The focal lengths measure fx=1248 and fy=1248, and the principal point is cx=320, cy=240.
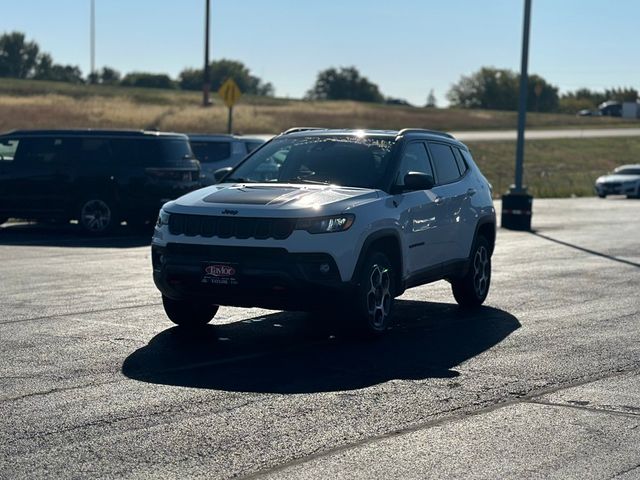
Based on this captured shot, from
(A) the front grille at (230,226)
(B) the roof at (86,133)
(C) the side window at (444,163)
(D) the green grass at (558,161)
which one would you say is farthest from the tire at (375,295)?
(D) the green grass at (558,161)

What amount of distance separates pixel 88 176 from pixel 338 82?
430 feet

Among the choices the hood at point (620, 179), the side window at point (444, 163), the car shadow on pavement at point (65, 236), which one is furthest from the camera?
the hood at point (620, 179)

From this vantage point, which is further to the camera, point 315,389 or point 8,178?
point 8,178

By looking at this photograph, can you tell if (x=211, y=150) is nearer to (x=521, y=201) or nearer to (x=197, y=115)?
(x=521, y=201)

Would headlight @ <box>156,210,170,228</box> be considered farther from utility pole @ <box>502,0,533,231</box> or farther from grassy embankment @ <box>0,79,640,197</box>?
grassy embankment @ <box>0,79,640,197</box>

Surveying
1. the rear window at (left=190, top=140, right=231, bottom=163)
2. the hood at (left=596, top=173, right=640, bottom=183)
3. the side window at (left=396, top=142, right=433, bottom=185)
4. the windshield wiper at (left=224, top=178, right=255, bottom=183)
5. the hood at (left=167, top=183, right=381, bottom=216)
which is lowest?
the hood at (left=596, top=173, right=640, bottom=183)

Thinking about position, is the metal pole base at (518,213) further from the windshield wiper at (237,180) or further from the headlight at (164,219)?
the headlight at (164,219)

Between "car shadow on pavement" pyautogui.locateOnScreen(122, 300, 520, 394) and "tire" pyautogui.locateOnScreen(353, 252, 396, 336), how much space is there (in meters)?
0.16

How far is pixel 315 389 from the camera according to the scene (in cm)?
856

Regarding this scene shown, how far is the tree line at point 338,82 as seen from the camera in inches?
5517

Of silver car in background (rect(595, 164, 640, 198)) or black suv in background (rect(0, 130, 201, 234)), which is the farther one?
silver car in background (rect(595, 164, 640, 198))

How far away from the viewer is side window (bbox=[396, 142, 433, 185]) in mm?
11352

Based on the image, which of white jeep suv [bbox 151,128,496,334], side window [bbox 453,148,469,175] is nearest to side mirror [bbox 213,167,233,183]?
white jeep suv [bbox 151,128,496,334]

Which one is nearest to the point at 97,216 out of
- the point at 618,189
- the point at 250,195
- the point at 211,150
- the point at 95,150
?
the point at 95,150
